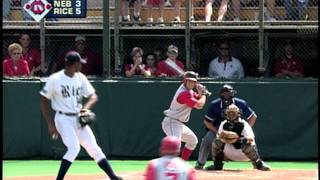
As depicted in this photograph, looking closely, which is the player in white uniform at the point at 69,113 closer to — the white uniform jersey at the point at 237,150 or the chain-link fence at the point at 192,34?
the white uniform jersey at the point at 237,150

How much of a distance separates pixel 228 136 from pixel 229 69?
2.77 metres

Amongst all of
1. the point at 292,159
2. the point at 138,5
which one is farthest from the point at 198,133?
the point at 138,5

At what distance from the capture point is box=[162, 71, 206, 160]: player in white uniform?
12219 millimetres

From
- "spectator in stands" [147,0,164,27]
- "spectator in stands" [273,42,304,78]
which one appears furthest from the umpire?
"spectator in stands" [147,0,164,27]

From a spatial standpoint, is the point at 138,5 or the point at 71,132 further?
the point at 138,5

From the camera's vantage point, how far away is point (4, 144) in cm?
1464

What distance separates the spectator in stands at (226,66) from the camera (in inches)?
582

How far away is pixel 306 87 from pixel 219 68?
166cm

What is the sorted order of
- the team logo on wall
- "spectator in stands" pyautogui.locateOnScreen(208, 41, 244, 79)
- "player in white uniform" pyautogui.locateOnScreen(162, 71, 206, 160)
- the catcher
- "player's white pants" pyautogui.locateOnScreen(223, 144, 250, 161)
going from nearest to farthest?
"player in white uniform" pyautogui.locateOnScreen(162, 71, 206, 160) < the catcher < "player's white pants" pyautogui.locateOnScreen(223, 144, 250, 161) < "spectator in stands" pyautogui.locateOnScreen(208, 41, 244, 79) < the team logo on wall

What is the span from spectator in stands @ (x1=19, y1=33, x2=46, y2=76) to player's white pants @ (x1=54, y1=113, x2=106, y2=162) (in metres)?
5.20

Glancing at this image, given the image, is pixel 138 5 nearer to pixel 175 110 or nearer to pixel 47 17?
pixel 47 17

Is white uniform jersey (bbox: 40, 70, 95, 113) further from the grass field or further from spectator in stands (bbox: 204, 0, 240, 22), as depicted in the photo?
spectator in stands (bbox: 204, 0, 240, 22)

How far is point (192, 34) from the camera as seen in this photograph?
50.7 feet

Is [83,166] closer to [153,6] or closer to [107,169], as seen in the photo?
[107,169]
